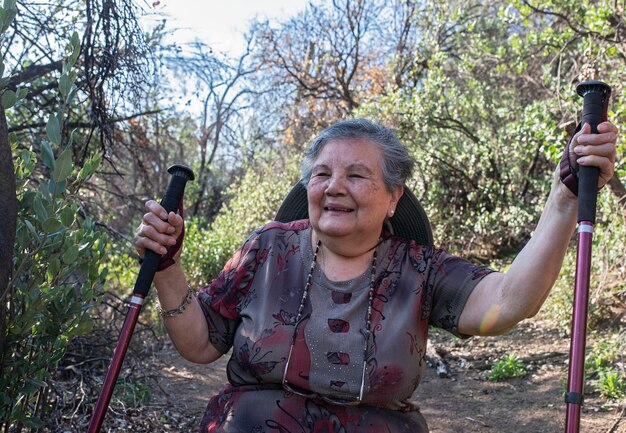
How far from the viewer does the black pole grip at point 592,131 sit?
1.90 meters

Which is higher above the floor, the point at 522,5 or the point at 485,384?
the point at 522,5

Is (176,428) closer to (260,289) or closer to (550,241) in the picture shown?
(260,289)

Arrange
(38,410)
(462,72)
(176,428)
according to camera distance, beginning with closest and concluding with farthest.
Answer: (38,410), (176,428), (462,72)

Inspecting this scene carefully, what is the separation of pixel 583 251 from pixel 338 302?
2.75 ft

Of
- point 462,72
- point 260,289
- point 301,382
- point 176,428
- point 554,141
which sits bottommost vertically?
point 176,428

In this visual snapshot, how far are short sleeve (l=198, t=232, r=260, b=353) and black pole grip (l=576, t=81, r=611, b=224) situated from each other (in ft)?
3.84

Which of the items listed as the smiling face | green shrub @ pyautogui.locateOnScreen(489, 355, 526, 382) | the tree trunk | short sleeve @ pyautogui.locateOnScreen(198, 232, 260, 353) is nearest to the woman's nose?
the smiling face

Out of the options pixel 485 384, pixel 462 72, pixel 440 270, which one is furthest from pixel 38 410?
pixel 462 72

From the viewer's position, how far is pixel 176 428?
4.40m

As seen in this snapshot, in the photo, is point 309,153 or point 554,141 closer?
point 309,153

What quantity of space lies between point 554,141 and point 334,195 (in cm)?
488

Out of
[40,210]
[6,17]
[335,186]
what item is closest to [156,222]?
[40,210]

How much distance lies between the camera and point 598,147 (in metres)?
1.91

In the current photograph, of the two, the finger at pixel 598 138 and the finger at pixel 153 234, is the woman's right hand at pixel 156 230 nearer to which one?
the finger at pixel 153 234
